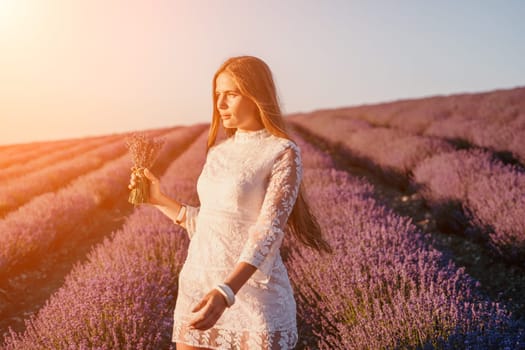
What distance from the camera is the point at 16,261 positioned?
498 cm

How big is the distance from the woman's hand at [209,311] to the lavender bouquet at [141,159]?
0.78 m

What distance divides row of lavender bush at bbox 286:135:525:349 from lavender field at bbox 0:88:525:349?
0.5 inches

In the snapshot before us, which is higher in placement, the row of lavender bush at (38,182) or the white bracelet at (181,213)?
the white bracelet at (181,213)

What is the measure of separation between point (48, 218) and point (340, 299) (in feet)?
15.4

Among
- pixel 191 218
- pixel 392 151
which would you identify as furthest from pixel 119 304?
pixel 392 151

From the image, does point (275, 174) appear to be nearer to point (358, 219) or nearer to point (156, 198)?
point (156, 198)

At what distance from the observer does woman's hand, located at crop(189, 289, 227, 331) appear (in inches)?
43.9

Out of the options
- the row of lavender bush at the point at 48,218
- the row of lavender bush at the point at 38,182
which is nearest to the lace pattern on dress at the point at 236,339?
the row of lavender bush at the point at 48,218

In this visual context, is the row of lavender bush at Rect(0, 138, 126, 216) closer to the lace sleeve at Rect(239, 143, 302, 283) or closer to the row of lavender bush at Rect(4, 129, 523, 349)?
the row of lavender bush at Rect(4, 129, 523, 349)

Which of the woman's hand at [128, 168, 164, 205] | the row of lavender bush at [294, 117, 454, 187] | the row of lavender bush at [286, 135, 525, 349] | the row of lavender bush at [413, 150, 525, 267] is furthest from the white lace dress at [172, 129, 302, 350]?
the row of lavender bush at [294, 117, 454, 187]

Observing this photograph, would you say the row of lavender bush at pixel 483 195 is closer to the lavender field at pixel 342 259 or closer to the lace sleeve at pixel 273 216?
the lavender field at pixel 342 259

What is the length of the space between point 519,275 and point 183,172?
5602mm

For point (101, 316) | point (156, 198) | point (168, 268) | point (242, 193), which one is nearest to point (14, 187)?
point (168, 268)

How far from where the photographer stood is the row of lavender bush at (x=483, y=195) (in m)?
4.27
